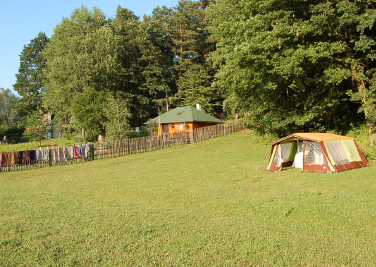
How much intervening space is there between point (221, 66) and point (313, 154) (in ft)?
53.3

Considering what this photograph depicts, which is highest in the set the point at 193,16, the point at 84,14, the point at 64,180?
the point at 193,16

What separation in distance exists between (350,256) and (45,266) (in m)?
4.94

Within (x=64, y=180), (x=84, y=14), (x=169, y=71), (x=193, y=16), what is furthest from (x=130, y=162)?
(x=193, y=16)

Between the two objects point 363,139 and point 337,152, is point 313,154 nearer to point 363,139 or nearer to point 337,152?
point 337,152

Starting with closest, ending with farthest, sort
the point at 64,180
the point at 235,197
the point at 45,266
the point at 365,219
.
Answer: the point at 45,266 → the point at 365,219 → the point at 235,197 → the point at 64,180

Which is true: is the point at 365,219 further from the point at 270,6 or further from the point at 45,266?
the point at 270,6

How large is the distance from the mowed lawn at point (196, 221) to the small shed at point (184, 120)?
21.2 metres

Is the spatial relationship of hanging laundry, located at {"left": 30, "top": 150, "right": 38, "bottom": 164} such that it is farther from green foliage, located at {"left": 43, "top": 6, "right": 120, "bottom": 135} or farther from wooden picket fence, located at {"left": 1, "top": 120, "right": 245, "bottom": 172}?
green foliage, located at {"left": 43, "top": 6, "right": 120, "bottom": 135}

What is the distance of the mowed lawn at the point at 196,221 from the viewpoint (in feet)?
16.5

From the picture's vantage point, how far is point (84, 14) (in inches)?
1610

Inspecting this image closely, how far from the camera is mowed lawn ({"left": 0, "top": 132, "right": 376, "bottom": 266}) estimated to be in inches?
198

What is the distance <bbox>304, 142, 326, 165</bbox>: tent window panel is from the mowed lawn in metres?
1.03

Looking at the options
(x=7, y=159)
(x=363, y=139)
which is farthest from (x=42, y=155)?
(x=363, y=139)

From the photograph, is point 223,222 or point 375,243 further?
point 223,222
